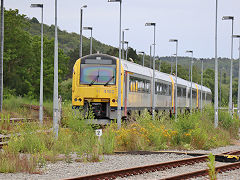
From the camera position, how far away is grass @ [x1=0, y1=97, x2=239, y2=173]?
609 inches

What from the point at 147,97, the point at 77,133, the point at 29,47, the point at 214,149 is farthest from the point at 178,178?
the point at 29,47

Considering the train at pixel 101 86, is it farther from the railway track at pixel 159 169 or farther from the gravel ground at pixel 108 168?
the railway track at pixel 159 169

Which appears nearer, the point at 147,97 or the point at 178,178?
the point at 178,178

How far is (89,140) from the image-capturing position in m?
16.9

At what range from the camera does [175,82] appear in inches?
1763

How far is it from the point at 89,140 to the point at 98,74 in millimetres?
10700

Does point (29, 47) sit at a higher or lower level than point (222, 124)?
higher

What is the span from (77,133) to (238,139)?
11340 millimetres

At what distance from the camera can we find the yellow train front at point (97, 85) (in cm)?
2706

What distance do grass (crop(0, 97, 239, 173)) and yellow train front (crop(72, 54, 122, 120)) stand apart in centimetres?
412

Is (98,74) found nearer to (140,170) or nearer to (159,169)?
(159,169)

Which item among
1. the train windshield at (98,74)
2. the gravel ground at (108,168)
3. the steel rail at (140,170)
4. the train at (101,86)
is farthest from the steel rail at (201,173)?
the train windshield at (98,74)

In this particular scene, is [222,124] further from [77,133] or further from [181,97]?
[181,97]

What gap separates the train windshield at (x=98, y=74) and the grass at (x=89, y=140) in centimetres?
456
